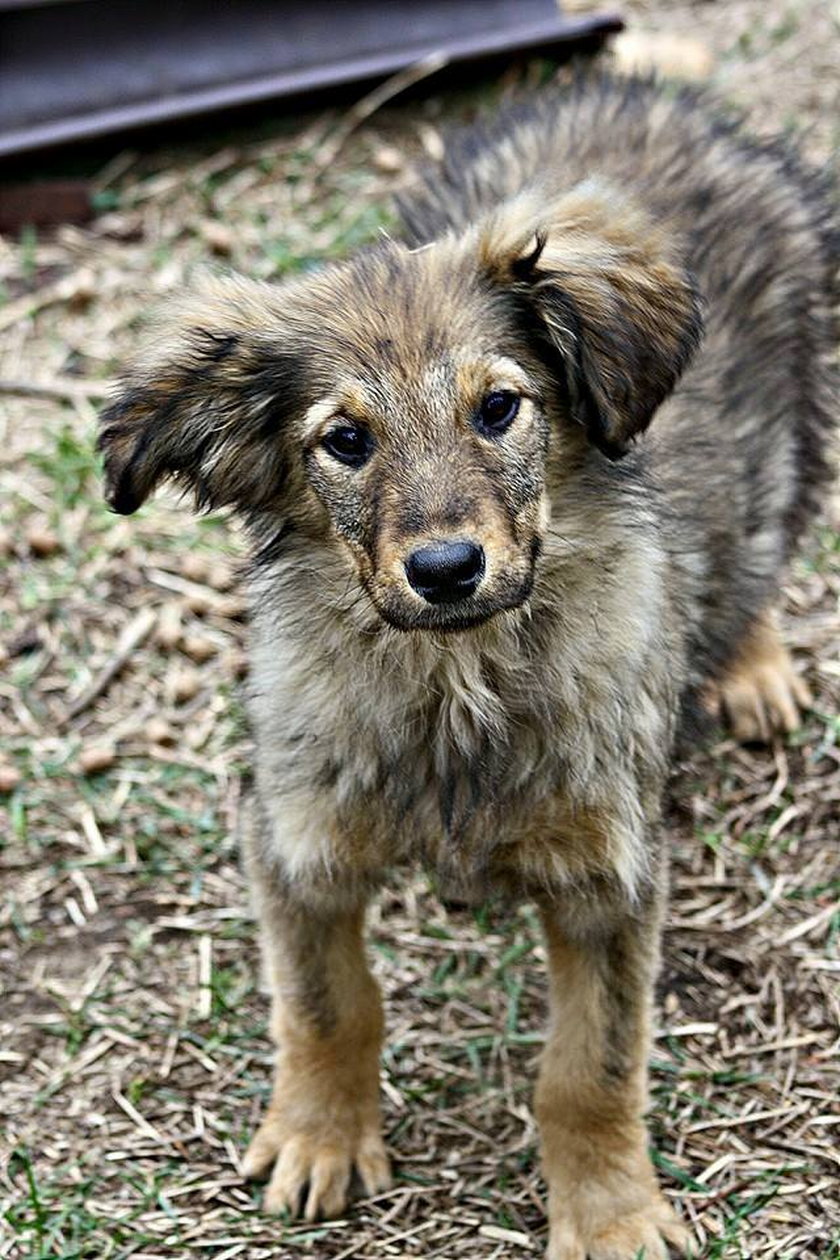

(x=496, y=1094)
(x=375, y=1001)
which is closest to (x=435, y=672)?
(x=375, y=1001)

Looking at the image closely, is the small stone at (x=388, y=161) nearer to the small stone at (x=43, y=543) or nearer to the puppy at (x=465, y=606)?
the small stone at (x=43, y=543)

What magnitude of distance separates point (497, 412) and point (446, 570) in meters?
0.41

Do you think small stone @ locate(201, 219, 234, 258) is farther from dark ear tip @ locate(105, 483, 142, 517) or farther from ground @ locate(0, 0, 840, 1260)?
dark ear tip @ locate(105, 483, 142, 517)

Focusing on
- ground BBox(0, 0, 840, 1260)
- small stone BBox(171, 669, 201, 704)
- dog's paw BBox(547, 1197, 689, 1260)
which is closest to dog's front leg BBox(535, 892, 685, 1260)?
dog's paw BBox(547, 1197, 689, 1260)

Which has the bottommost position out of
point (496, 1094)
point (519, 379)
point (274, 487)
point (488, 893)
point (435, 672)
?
point (496, 1094)

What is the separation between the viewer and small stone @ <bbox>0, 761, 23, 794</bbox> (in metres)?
5.09

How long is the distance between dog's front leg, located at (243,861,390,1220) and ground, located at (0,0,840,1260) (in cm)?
9

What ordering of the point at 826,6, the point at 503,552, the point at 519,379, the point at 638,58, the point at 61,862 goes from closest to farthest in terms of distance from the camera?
the point at 503,552
the point at 519,379
the point at 61,862
the point at 638,58
the point at 826,6

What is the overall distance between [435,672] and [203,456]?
0.61 meters

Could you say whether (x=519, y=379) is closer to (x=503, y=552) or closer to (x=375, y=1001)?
(x=503, y=552)

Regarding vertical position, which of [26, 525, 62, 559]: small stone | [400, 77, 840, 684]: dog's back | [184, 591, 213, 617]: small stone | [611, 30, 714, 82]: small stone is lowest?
[184, 591, 213, 617]: small stone

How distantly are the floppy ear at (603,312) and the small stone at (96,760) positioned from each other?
220 cm

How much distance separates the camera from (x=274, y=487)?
3.59 m

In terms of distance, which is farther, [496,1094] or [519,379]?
[496,1094]
